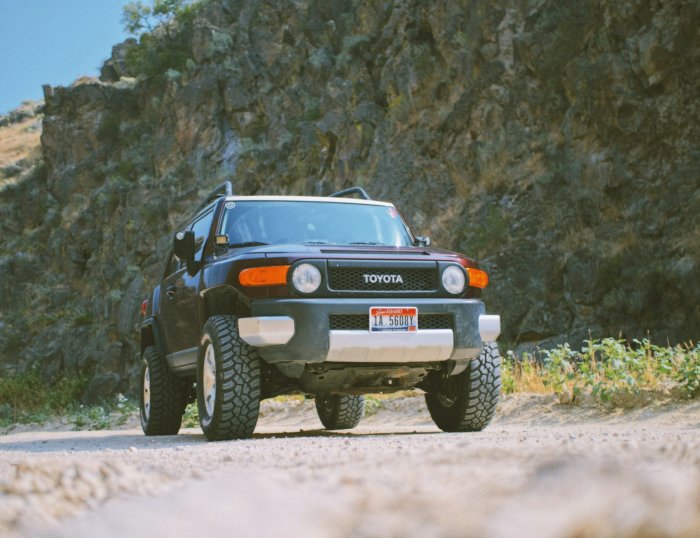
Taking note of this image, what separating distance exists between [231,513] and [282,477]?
16.7 inches

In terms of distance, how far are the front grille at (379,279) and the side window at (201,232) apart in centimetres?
166

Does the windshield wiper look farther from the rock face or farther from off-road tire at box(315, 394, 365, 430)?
the rock face

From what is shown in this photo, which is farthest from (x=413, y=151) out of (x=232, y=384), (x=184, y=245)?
(x=232, y=384)

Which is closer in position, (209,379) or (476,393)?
(209,379)

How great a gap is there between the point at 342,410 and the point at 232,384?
3.46 metres

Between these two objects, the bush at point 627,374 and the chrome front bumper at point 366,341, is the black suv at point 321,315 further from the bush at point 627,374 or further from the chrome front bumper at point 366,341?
the bush at point 627,374

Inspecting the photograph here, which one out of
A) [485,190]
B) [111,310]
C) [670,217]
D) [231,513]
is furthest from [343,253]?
[111,310]

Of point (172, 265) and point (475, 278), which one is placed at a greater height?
point (172, 265)

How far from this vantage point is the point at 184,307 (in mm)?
8094

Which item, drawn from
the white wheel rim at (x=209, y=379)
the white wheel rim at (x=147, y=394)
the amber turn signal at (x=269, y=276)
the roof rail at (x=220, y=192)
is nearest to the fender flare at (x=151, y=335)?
the white wheel rim at (x=147, y=394)

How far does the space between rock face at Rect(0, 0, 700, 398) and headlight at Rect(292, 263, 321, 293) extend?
11771 mm

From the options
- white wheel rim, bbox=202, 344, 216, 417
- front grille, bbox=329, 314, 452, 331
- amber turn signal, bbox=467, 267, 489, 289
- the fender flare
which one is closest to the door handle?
the fender flare

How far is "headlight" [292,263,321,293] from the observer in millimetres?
6529

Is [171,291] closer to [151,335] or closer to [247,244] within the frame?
[151,335]
